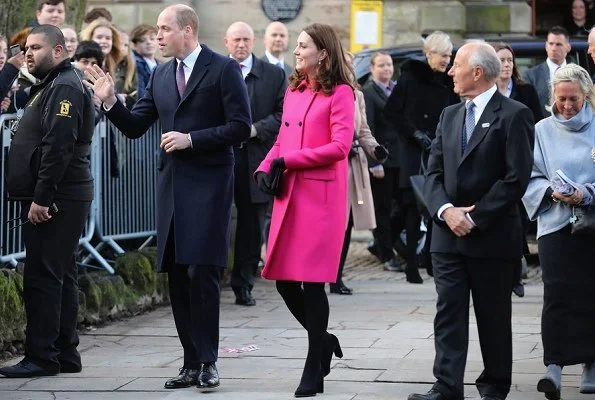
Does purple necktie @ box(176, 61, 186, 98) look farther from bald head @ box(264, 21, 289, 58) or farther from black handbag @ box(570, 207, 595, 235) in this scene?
bald head @ box(264, 21, 289, 58)

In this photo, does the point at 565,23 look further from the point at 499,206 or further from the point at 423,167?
the point at 499,206

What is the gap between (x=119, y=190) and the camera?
39.2ft

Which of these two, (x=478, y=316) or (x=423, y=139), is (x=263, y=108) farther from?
(x=478, y=316)

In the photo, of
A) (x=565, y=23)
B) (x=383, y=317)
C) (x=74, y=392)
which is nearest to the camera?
(x=74, y=392)

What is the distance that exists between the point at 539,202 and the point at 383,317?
10.1 feet

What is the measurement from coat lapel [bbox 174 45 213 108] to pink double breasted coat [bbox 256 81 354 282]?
544 mm

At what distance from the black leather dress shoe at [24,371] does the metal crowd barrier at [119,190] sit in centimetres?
267

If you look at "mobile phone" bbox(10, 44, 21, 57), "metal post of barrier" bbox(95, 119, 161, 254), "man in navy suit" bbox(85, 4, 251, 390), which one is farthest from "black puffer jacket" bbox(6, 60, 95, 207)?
"metal post of barrier" bbox(95, 119, 161, 254)

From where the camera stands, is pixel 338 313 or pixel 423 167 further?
pixel 423 167

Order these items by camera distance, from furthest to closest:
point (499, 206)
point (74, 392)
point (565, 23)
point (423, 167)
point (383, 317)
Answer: point (565, 23)
point (423, 167)
point (383, 317)
point (74, 392)
point (499, 206)

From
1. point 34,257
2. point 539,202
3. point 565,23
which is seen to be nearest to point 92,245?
point 34,257

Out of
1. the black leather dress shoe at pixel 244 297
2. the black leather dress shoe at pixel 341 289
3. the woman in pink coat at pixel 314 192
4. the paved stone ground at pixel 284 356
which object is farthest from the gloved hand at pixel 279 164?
the black leather dress shoe at pixel 341 289

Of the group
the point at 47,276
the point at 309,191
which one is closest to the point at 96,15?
the point at 47,276

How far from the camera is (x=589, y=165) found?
8.23 m
